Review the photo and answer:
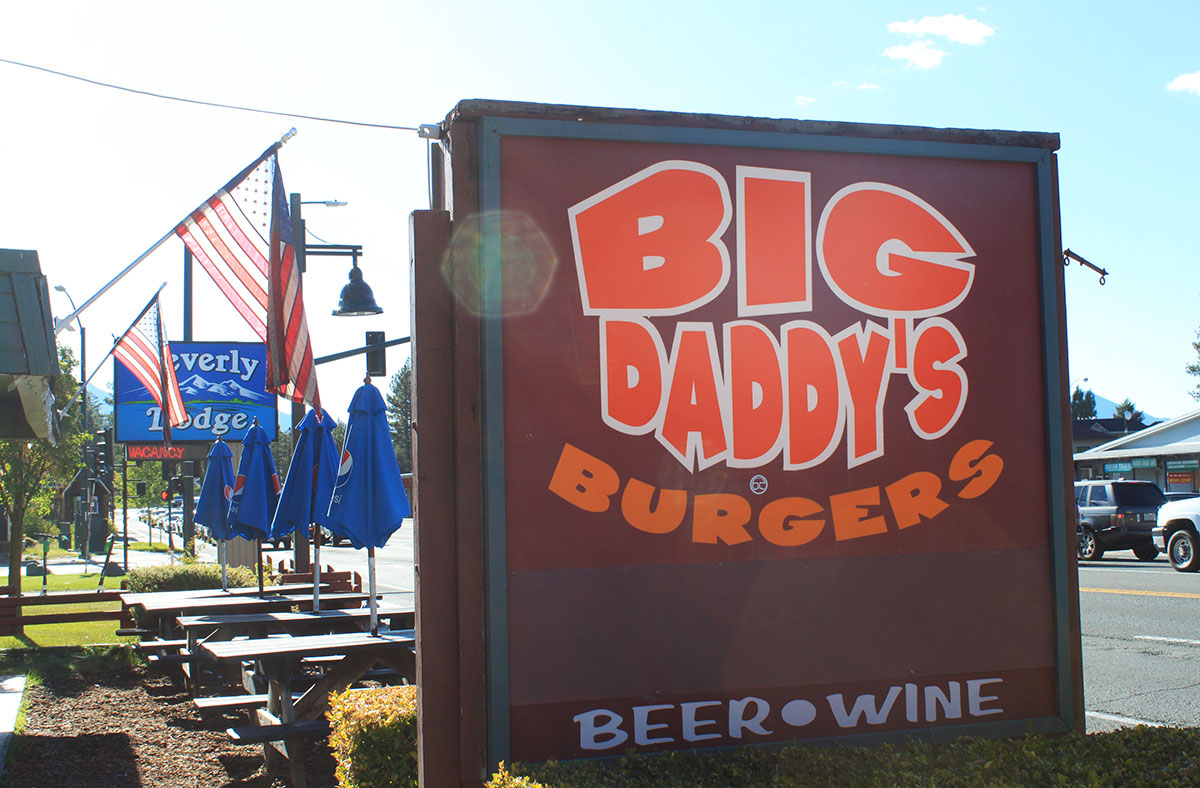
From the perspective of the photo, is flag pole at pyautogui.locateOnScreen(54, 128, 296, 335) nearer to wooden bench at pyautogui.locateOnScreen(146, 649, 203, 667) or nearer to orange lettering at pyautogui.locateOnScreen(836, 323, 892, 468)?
wooden bench at pyautogui.locateOnScreen(146, 649, 203, 667)

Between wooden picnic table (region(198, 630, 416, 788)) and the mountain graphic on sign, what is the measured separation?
14.3 m

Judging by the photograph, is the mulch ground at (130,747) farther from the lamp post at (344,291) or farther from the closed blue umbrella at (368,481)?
the lamp post at (344,291)

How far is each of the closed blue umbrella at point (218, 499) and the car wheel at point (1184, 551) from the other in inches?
711

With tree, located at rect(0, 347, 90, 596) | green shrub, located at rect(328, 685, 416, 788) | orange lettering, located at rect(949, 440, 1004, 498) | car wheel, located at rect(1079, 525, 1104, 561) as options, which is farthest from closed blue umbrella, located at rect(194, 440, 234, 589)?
car wheel, located at rect(1079, 525, 1104, 561)

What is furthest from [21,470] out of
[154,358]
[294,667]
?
[294,667]

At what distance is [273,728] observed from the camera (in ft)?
21.1

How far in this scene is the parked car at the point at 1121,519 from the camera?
2334cm

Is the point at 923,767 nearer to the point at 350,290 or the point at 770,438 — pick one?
the point at 770,438

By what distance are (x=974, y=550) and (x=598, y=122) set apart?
2.30m

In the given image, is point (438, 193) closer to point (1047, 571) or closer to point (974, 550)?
point (974, 550)

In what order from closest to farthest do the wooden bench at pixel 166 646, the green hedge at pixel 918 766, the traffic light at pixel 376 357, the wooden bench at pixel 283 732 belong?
the green hedge at pixel 918 766 → the wooden bench at pixel 283 732 → the wooden bench at pixel 166 646 → the traffic light at pixel 376 357

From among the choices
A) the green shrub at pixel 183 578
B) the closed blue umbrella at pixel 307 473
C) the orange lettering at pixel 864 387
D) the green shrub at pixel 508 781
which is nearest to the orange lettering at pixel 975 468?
the orange lettering at pixel 864 387

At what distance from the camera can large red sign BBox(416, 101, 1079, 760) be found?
147 inches

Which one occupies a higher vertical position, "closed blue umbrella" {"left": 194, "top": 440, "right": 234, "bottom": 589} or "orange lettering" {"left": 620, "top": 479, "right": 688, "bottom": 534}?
"orange lettering" {"left": 620, "top": 479, "right": 688, "bottom": 534}
